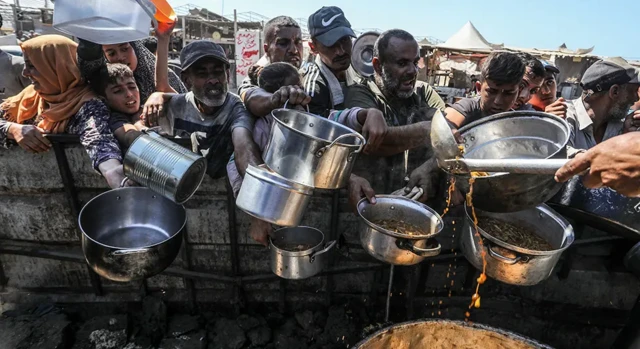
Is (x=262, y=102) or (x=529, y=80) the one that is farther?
(x=529, y=80)

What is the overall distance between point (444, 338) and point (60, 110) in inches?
134

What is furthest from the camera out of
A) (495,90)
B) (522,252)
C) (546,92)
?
(546,92)

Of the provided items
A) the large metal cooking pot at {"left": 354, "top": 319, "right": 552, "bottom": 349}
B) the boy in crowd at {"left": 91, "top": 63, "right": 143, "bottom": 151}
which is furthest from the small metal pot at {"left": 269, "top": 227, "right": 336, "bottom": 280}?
the boy in crowd at {"left": 91, "top": 63, "right": 143, "bottom": 151}

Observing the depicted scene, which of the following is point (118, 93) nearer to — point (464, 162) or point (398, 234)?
point (398, 234)

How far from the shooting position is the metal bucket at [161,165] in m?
2.20

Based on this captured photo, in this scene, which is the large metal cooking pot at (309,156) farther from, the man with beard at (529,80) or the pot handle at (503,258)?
the man with beard at (529,80)

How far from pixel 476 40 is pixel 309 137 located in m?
23.3

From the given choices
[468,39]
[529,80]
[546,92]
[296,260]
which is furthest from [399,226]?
[468,39]

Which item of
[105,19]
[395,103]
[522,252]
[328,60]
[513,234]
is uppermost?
[105,19]

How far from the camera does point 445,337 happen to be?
2238 mm

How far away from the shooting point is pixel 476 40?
21.4 meters

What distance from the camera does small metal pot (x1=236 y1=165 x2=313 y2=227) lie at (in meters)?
1.97

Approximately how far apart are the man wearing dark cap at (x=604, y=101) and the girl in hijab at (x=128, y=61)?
4441 mm

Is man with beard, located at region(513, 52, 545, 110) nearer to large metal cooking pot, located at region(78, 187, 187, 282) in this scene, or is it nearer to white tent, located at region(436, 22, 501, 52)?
large metal cooking pot, located at region(78, 187, 187, 282)
